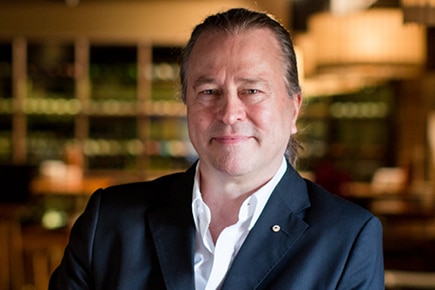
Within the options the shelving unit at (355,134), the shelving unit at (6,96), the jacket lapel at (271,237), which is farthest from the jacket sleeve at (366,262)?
the shelving unit at (355,134)

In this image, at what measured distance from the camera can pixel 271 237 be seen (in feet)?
5.82

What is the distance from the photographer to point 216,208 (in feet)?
6.04

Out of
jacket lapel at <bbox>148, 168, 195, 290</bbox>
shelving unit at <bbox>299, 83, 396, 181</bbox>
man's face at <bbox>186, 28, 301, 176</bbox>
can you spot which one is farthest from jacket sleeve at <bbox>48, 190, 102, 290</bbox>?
shelving unit at <bbox>299, 83, 396, 181</bbox>

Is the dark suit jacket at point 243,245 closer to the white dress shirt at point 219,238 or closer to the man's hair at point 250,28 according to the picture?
the white dress shirt at point 219,238

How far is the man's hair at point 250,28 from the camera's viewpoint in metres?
1.79

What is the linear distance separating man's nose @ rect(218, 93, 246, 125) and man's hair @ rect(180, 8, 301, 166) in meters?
0.15

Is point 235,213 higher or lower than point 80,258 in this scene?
higher

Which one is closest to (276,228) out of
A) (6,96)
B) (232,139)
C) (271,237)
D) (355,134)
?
(271,237)

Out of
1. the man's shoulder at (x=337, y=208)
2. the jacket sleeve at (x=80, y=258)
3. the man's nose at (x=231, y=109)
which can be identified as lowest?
the jacket sleeve at (x=80, y=258)

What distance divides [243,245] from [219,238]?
53 millimetres

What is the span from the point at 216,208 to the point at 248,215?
8 centimetres

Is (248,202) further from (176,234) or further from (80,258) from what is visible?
(80,258)

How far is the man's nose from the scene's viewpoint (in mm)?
1698

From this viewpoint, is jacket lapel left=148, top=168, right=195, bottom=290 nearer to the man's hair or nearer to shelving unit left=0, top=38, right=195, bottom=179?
the man's hair
